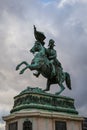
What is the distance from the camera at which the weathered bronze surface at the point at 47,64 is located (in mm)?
23422

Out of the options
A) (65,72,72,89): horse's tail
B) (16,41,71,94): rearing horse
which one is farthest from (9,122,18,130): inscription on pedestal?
(65,72,72,89): horse's tail

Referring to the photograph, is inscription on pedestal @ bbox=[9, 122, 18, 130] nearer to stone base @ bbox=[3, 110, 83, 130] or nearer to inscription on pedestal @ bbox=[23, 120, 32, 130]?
stone base @ bbox=[3, 110, 83, 130]

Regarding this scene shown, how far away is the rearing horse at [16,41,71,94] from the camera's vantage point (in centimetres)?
2331

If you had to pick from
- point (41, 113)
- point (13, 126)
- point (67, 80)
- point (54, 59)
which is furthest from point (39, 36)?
point (13, 126)

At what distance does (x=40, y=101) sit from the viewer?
22.8 m

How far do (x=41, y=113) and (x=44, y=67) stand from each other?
281 cm

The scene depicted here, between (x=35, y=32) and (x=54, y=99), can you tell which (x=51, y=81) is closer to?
(x=54, y=99)

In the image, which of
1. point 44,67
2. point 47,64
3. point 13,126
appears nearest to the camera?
point 13,126

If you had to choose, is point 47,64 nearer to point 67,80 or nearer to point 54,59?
point 54,59

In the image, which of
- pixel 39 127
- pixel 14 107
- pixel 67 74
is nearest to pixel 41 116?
pixel 39 127

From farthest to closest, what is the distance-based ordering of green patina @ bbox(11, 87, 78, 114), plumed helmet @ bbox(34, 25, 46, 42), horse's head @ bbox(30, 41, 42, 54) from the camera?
1. plumed helmet @ bbox(34, 25, 46, 42)
2. horse's head @ bbox(30, 41, 42, 54)
3. green patina @ bbox(11, 87, 78, 114)

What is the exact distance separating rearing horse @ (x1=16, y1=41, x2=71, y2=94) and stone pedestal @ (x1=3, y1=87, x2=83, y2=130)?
3.47ft

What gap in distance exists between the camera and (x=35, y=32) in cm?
2466

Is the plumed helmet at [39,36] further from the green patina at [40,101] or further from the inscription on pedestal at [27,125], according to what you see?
the inscription on pedestal at [27,125]
